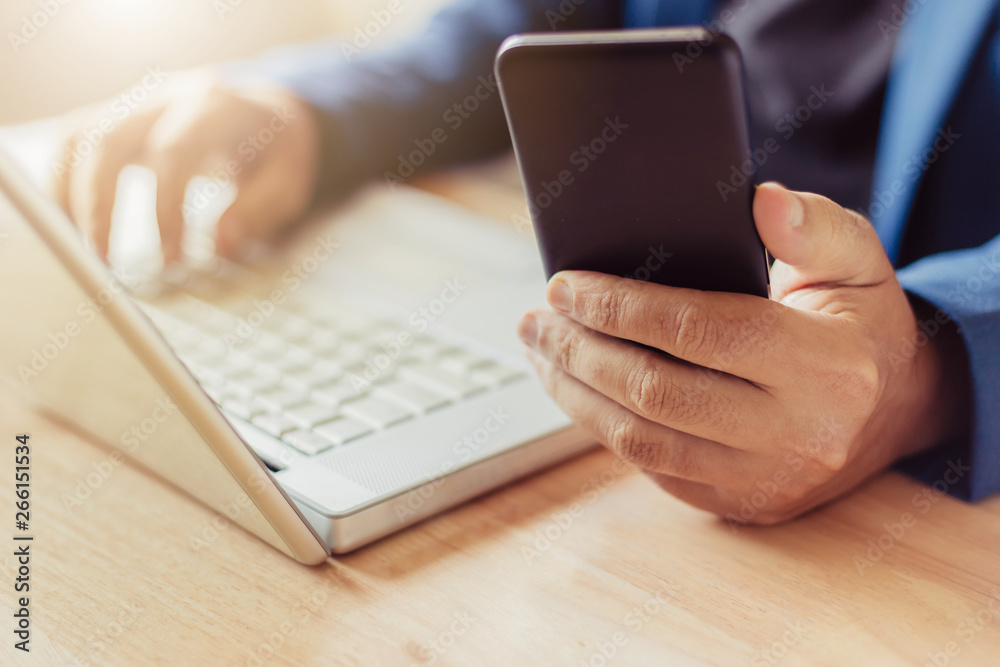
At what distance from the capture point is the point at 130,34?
245 cm

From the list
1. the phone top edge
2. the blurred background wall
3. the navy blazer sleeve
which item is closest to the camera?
the phone top edge

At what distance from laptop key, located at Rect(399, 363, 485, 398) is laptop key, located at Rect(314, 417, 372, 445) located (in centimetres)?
6

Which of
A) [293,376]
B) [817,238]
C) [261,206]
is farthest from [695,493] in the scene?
[261,206]

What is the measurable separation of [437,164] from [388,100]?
12 centimetres

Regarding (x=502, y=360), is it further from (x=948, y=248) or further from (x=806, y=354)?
(x=948, y=248)

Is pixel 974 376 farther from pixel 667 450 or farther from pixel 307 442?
pixel 307 442

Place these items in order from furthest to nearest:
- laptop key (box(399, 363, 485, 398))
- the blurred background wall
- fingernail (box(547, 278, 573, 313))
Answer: the blurred background wall
laptop key (box(399, 363, 485, 398))
fingernail (box(547, 278, 573, 313))

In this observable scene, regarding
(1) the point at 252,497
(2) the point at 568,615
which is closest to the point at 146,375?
(1) the point at 252,497

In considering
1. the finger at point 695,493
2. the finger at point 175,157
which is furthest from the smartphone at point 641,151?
the finger at point 175,157

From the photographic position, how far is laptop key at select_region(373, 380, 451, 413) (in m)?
0.49

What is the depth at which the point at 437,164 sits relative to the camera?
1112mm

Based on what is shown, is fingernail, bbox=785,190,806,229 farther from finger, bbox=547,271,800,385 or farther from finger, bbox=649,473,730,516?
finger, bbox=649,473,730,516

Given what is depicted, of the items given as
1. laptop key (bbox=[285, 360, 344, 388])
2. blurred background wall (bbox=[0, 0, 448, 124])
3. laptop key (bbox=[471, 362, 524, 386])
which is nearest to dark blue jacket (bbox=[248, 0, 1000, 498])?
laptop key (bbox=[471, 362, 524, 386])

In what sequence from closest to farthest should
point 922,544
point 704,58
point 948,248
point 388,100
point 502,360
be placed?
point 704,58
point 922,544
point 502,360
point 948,248
point 388,100
